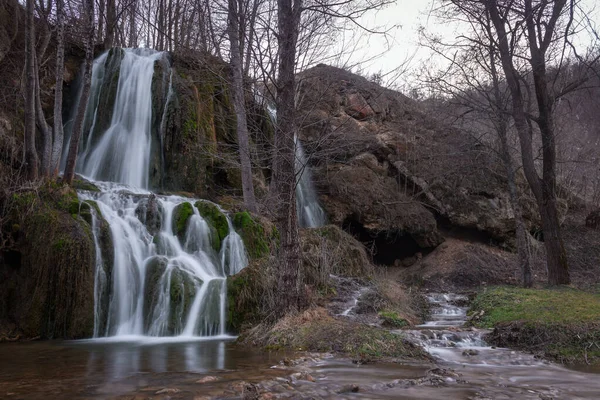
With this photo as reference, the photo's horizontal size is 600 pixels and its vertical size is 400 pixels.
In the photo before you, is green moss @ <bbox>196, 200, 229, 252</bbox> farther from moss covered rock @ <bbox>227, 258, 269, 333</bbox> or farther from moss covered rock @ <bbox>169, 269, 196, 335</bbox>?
moss covered rock @ <bbox>227, 258, 269, 333</bbox>

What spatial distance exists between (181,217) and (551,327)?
7711 mm

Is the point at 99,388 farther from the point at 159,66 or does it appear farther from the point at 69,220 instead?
the point at 159,66

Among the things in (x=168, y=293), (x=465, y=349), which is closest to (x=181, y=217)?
(x=168, y=293)

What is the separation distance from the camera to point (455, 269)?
55.3 ft

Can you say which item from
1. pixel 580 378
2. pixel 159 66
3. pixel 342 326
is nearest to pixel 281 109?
pixel 342 326

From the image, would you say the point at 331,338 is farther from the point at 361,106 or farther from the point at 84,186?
the point at 361,106

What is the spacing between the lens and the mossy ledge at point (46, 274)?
8.23 m

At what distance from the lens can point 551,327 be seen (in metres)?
6.22

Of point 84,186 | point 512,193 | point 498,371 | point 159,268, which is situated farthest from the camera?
point 512,193

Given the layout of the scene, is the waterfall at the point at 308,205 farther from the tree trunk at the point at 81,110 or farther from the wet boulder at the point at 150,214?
the wet boulder at the point at 150,214

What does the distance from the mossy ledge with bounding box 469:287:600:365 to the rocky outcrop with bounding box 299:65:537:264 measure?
10.4 m

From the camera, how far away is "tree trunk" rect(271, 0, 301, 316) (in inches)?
267

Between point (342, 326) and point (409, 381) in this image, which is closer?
point (409, 381)

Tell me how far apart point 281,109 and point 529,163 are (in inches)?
327
